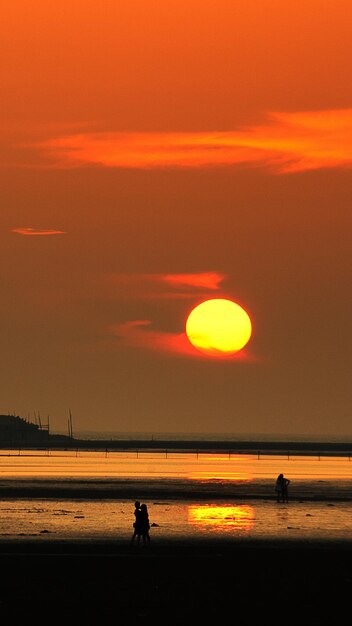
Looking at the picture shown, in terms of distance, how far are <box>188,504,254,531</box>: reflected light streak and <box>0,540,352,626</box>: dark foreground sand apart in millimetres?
9510

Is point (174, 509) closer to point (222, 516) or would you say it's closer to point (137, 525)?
point (222, 516)

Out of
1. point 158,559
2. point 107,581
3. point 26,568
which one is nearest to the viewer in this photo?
point 107,581

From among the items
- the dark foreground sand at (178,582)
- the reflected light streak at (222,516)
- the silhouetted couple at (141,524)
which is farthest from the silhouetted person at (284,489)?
the silhouetted couple at (141,524)

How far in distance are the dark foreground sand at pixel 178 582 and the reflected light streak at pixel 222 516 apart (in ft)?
31.2

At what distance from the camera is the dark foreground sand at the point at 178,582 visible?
1336 inches

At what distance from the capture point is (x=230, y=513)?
74.1 metres

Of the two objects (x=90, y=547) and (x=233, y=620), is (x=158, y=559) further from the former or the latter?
(x=233, y=620)

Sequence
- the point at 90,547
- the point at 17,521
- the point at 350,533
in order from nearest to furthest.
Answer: the point at 90,547
the point at 350,533
the point at 17,521

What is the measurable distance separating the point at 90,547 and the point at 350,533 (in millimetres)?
15274

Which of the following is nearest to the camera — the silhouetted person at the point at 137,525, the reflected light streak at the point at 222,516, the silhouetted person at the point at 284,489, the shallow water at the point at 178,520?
the silhouetted person at the point at 137,525

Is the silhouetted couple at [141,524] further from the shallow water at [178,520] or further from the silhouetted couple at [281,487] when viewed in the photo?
the silhouetted couple at [281,487]

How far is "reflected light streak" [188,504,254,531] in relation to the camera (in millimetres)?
64688

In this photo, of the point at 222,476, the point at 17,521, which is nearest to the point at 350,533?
the point at 17,521

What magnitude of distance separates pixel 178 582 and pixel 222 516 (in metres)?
31.3
